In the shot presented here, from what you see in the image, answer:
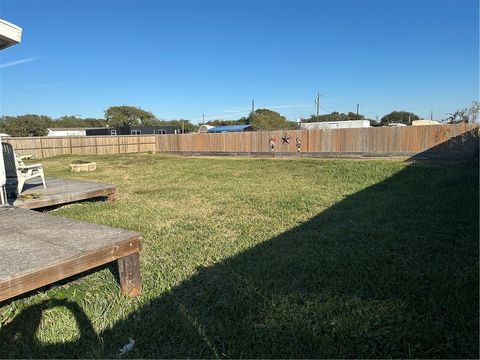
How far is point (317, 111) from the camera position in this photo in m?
46.2

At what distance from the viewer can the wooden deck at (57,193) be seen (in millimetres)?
5830

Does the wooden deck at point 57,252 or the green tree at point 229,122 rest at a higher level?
the green tree at point 229,122

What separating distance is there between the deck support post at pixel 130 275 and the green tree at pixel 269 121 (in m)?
45.4

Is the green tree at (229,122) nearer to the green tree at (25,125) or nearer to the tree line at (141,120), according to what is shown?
the tree line at (141,120)

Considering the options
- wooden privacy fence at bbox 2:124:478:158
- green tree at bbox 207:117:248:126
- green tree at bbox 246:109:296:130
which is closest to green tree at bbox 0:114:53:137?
green tree at bbox 207:117:248:126

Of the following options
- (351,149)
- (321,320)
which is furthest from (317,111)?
(321,320)

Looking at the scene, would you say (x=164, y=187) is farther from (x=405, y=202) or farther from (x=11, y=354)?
(x=11, y=354)

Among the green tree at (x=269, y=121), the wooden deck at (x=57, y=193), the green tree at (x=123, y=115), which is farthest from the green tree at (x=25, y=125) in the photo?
the wooden deck at (x=57, y=193)

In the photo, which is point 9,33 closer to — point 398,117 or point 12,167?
point 12,167

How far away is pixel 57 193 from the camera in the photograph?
6.48 metres

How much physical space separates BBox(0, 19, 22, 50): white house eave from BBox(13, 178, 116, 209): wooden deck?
2326 millimetres

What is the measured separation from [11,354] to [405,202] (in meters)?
6.03

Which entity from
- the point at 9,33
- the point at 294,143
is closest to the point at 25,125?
the point at 294,143

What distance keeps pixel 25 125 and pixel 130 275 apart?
65.4m
